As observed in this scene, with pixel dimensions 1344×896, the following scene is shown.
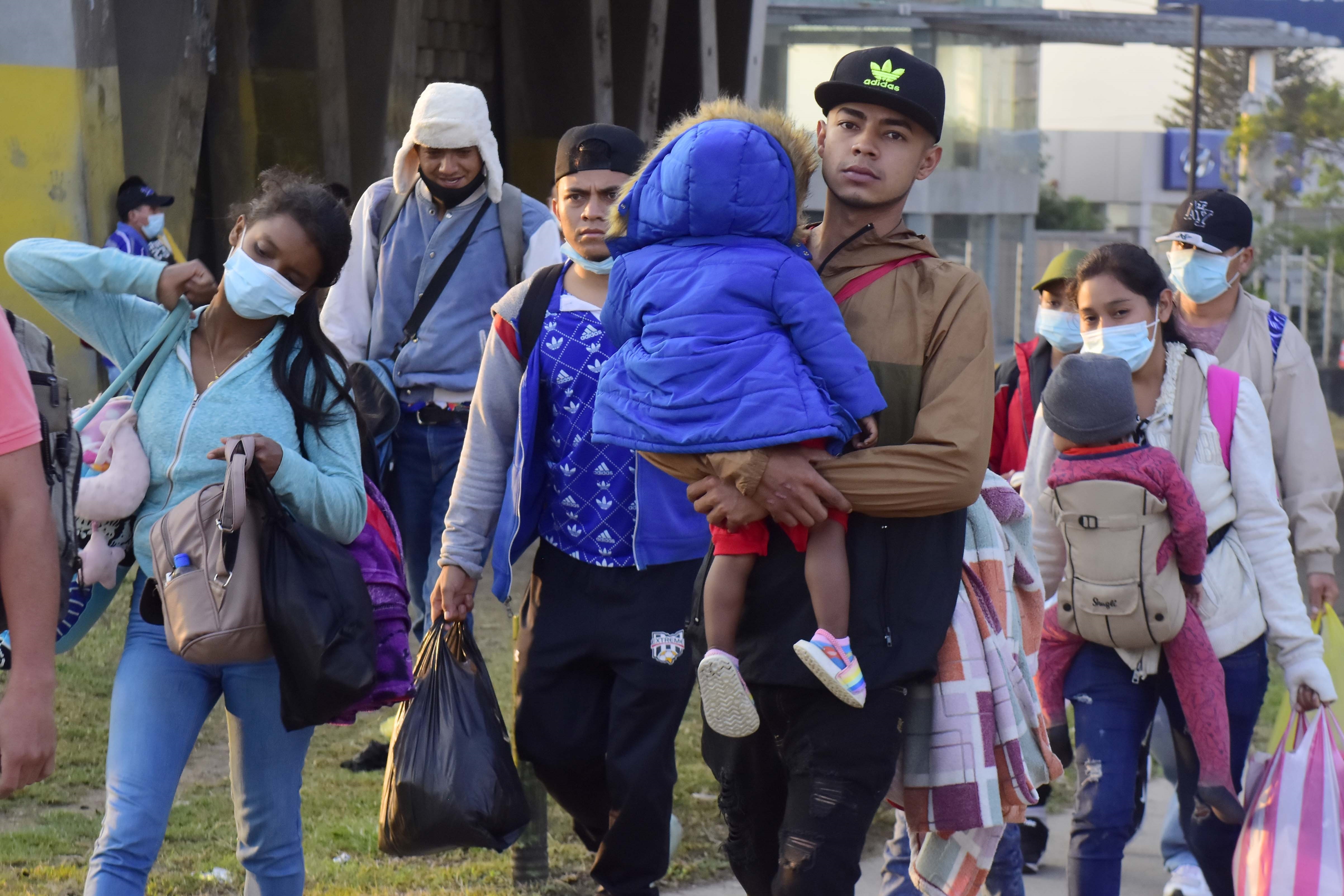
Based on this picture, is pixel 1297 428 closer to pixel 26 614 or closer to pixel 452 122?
pixel 452 122

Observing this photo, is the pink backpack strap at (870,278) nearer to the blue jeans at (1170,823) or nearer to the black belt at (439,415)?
the blue jeans at (1170,823)

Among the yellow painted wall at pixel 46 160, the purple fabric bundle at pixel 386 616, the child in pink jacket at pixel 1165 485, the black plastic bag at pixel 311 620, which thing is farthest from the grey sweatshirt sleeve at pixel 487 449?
the yellow painted wall at pixel 46 160

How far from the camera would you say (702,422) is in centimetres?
287

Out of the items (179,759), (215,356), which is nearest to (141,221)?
(215,356)

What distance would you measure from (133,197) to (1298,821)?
722cm

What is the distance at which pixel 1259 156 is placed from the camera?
42562mm

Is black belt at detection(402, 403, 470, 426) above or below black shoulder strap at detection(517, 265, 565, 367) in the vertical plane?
below

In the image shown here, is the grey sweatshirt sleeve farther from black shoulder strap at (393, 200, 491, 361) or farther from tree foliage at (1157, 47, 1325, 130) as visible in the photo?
tree foliage at (1157, 47, 1325, 130)

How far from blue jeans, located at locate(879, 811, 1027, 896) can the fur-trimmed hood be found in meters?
1.50

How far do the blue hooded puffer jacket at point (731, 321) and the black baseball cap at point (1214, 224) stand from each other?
2.29m

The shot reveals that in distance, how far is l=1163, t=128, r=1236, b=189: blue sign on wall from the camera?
52.0m

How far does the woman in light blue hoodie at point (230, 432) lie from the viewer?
135 inches

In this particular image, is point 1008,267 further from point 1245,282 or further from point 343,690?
point 343,690

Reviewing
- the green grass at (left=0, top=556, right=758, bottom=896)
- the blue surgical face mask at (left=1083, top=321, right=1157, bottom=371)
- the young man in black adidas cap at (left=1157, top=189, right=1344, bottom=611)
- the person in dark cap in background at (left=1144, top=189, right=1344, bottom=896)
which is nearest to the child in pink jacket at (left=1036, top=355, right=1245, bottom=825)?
the blue surgical face mask at (left=1083, top=321, right=1157, bottom=371)
